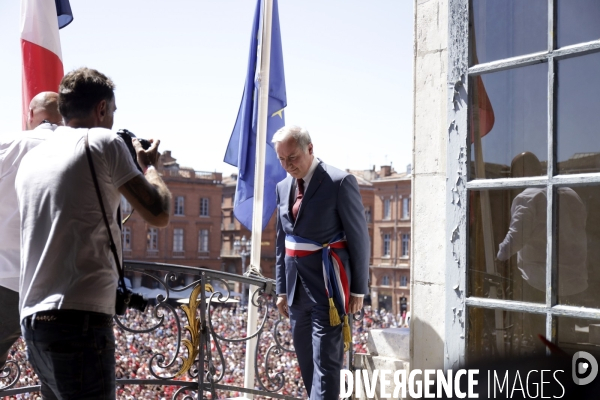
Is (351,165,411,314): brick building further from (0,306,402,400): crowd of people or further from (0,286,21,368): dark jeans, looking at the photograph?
(0,286,21,368): dark jeans

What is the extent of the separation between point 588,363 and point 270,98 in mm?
5456

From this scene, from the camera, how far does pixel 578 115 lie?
3.04 meters

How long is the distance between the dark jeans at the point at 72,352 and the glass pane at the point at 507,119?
6.51 feet

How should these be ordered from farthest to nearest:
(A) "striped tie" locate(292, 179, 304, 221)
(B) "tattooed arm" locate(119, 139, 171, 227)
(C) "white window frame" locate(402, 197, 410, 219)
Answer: (C) "white window frame" locate(402, 197, 410, 219) < (A) "striped tie" locate(292, 179, 304, 221) < (B) "tattooed arm" locate(119, 139, 171, 227)

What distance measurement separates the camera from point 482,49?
353cm

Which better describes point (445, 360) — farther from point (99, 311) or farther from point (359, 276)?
point (99, 311)

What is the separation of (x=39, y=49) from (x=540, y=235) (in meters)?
4.25

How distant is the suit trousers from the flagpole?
2.20 m

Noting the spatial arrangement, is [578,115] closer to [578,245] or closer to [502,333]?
[578,245]

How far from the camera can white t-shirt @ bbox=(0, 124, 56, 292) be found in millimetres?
3484

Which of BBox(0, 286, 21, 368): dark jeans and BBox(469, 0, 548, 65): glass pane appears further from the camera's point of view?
BBox(0, 286, 21, 368): dark jeans

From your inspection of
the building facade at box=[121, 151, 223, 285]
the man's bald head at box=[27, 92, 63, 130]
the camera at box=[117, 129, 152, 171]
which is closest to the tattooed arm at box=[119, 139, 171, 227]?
the camera at box=[117, 129, 152, 171]

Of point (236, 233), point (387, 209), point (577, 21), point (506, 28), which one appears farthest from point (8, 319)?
point (236, 233)

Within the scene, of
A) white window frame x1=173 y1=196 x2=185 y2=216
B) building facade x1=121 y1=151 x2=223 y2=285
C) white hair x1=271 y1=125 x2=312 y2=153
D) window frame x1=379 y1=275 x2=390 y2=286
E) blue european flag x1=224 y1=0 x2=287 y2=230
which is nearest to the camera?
white hair x1=271 y1=125 x2=312 y2=153
